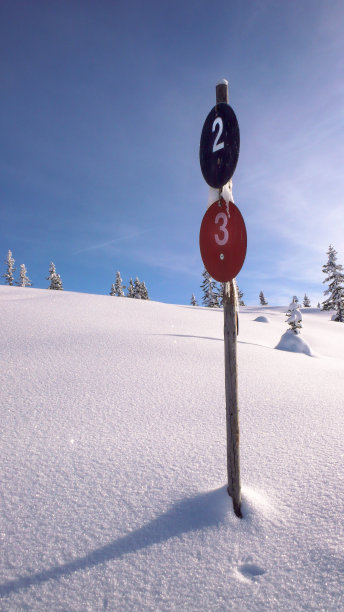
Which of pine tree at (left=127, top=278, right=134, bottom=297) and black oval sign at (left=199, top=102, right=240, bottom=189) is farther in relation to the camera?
pine tree at (left=127, top=278, right=134, bottom=297)

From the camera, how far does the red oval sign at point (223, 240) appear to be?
7.73 ft

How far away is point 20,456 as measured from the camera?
3.10m

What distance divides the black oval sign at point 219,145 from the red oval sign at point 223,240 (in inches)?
9.4

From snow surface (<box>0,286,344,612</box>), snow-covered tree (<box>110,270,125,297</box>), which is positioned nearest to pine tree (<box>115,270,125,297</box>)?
snow-covered tree (<box>110,270,125,297</box>)

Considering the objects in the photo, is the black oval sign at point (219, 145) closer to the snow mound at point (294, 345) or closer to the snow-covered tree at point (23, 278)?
the snow mound at point (294, 345)

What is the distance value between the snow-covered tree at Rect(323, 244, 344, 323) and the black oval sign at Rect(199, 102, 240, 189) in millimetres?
36359

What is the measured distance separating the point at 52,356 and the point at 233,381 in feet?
16.4

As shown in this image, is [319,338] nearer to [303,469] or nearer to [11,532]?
[303,469]

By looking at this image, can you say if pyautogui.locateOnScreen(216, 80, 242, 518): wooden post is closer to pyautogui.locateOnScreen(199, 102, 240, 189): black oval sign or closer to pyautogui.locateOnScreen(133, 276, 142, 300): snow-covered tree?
pyautogui.locateOnScreen(199, 102, 240, 189): black oval sign

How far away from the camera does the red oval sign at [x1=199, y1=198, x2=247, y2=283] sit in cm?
236

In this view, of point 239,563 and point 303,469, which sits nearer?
point 239,563

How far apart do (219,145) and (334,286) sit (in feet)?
120

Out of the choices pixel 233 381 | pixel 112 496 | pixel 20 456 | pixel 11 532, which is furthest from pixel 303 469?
pixel 20 456

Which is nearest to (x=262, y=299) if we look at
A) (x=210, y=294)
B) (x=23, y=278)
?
(x=210, y=294)
